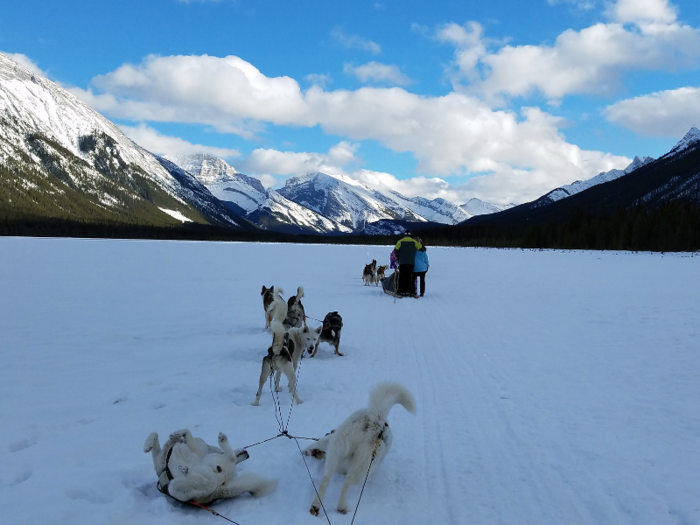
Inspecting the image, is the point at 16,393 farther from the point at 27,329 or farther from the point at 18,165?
the point at 18,165

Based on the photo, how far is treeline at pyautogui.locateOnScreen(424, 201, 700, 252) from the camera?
2141 inches

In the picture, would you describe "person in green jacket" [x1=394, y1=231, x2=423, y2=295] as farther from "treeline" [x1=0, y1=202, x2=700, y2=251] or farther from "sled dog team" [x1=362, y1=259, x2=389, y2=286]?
"treeline" [x1=0, y1=202, x2=700, y2=251]

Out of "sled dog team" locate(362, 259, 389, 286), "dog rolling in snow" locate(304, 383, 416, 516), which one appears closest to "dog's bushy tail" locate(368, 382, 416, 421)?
"dog rolling in snow" locate(304, 383, 416, 516)

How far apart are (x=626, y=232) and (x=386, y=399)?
2780 inches

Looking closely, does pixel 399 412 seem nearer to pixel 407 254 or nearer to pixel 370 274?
pixel 407 254

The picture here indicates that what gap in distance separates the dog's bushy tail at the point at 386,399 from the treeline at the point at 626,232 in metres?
65.8

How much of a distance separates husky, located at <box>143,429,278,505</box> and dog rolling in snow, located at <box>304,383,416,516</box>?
0.50 meters

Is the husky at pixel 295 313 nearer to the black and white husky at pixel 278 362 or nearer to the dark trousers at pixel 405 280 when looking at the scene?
the black and white husky at pixel 278 362

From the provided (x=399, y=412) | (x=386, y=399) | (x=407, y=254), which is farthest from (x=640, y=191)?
(x=386, y=399)

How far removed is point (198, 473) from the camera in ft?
9.21

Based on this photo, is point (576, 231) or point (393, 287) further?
point (576, 231)

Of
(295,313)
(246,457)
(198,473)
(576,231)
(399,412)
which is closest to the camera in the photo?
(198,473)

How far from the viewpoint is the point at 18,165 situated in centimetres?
12762

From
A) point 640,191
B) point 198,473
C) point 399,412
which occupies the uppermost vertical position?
point 640,191
